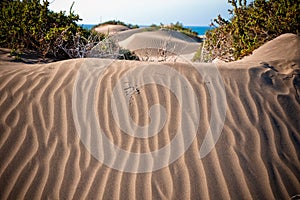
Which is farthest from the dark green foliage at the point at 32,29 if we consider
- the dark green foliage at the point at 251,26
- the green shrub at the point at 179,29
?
the green shrub at the point at 179,29

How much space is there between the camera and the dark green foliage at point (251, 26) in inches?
226

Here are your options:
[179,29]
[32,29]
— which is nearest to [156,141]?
[32,29]

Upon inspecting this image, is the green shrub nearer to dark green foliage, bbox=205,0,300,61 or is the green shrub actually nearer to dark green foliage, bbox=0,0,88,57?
dark green foliage, bbox=205,0,300,61

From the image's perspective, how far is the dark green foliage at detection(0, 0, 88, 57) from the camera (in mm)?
5898

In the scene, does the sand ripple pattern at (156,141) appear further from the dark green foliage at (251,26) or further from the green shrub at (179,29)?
the green shrub at (179,29)

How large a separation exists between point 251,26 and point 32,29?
549 cm

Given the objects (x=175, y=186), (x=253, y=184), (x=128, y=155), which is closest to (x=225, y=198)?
(x=253, y=184)

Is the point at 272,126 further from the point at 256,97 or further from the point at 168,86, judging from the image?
the point at 168,86

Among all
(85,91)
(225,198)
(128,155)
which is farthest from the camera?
(85,91)

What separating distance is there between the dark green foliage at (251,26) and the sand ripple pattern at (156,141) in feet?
8.90

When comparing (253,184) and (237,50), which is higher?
(237,50)

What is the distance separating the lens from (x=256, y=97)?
3.19 metres

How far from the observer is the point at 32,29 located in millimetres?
5879

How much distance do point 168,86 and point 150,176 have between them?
1.26m
